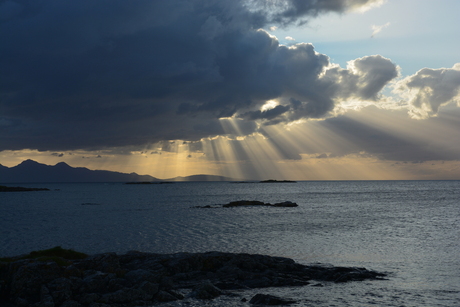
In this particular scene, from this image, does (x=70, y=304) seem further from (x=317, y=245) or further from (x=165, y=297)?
(x=317, y=245)

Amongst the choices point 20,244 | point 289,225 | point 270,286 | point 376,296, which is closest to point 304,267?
point 270,286

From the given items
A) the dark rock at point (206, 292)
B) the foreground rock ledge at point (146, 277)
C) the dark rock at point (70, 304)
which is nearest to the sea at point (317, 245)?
the dark rock at point (206, 292)

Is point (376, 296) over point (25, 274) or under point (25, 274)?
under

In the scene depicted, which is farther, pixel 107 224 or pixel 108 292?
pixel 107 224

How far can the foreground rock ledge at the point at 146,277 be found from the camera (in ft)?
63.0

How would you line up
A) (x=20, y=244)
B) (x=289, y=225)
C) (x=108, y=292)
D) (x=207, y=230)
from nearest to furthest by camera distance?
(x=108, y=292), (x=20, y=244), (x=207, y=230), (x=289, y=225)

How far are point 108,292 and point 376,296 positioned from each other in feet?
50.6

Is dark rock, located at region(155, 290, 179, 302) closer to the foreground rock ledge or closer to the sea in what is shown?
the foreground rock ledge

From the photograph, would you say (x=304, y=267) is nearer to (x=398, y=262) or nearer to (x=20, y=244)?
(x=398, y=262)

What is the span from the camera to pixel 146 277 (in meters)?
22.0

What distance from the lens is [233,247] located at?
36.9 m

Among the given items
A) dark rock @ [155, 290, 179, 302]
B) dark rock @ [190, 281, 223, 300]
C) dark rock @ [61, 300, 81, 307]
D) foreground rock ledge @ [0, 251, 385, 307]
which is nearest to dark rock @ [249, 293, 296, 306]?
dark rock @ [190, 281, 223, 300]

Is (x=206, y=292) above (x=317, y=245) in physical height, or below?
above

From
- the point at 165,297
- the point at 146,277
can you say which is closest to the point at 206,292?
the point at 165,297
